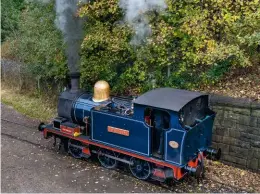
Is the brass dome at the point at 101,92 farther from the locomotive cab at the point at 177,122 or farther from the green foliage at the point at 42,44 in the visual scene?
the green foliage at the point at 42,44

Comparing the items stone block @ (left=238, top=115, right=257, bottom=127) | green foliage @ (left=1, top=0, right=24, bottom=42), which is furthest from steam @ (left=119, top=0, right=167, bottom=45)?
green foliage @ (left=1, top=0, right=24, bottom=42)

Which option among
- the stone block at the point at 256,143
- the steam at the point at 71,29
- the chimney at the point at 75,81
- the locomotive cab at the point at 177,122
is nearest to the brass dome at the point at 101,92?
the chimney at the point at 75,81

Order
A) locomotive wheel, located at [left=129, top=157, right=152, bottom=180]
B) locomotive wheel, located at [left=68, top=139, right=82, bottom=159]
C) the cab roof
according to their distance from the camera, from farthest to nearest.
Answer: locomotive wheel, located at [left=68, top=139, right=82, bottom=159] < locomotive wheel, located at [left=129, top=157, right=152, bottom=180] < the cab roof

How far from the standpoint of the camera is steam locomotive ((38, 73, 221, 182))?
835cm

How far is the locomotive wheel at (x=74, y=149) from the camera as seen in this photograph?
35.0 feet

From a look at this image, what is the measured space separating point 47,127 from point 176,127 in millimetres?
4756

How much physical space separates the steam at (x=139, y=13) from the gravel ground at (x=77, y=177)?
4.47 m

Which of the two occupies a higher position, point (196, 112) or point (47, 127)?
point (196, 112)

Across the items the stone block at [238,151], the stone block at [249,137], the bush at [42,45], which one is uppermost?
the bush at [42,45]

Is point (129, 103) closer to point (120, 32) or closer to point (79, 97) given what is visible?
point (79, 97)

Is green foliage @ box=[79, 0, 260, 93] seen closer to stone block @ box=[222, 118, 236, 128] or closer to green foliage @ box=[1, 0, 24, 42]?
stone block @ box=[222, 118, 236, 128]

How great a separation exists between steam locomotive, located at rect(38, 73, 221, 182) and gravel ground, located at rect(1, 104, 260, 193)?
1.01 ft

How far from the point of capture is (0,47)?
2105cm

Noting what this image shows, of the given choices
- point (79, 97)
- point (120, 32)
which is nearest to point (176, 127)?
point (79, 97)
